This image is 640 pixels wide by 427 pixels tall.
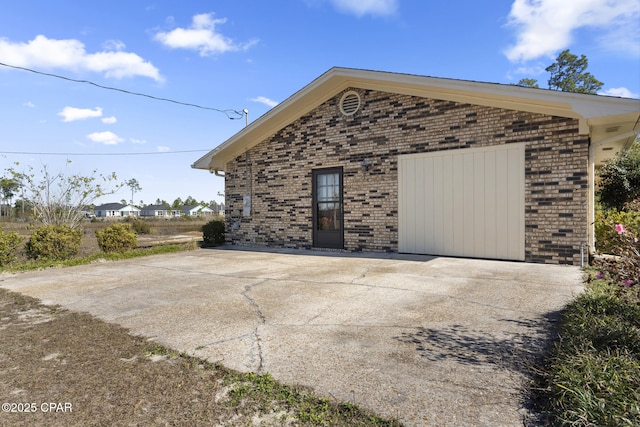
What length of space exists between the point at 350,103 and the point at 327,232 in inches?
156

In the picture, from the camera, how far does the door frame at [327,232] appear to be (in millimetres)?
10305

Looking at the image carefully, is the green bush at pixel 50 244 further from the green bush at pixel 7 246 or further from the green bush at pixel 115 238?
the green bush at pixel 115 238

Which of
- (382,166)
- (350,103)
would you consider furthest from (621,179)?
(350,103)

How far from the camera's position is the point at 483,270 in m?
6.76

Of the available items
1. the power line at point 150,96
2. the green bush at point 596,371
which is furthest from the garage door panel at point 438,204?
the power line at point 150,96

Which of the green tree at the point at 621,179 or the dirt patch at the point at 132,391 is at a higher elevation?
the green tree at the point at 621,179

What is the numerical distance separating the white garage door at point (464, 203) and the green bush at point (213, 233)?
7.40 m

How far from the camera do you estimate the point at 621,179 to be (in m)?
12.7

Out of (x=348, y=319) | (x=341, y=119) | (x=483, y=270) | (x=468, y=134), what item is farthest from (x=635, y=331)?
(x=341, y=119)

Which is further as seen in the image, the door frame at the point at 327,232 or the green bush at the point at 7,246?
the door frame at the point at 327,232

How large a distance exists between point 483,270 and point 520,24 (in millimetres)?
11622

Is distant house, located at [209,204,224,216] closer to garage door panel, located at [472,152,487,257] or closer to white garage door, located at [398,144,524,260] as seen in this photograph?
white garage door, located at [398,144,524,260]

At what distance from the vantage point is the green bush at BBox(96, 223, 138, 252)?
10.4 m

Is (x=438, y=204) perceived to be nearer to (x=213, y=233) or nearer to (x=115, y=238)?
(x=213, y=233)
